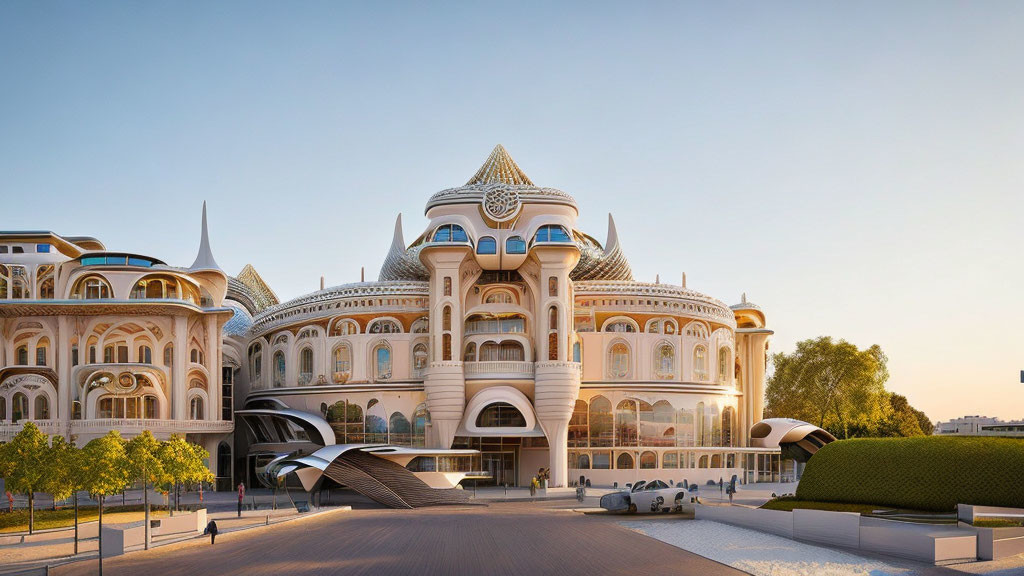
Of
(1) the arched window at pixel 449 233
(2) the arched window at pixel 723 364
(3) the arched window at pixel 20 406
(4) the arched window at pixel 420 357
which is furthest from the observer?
(2) the arched window at pixel 723 364

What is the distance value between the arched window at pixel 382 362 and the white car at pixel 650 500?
28.7 metres

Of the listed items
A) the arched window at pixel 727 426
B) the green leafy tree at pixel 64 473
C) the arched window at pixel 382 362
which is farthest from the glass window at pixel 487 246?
the green leafy tree at pixel 64 473

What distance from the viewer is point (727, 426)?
251ft

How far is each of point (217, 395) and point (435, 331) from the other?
1526cm

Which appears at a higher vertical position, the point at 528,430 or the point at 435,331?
the point at 435,331

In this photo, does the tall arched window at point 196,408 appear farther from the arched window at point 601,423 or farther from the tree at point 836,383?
the tree at point 836,383

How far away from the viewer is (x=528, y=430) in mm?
66312

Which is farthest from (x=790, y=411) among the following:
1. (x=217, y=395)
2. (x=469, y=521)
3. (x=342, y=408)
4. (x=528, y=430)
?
(x=469, y=521)

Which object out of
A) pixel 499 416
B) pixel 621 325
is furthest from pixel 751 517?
pixel 621 325

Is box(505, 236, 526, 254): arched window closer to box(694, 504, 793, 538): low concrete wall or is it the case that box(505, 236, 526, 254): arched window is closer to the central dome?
the central dome

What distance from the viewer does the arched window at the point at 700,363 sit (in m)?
74.5

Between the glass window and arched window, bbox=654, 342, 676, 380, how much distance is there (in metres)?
14.2

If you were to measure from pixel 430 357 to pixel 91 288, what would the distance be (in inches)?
872

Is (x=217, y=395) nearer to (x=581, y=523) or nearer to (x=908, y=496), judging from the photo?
(x=581, y=523)
